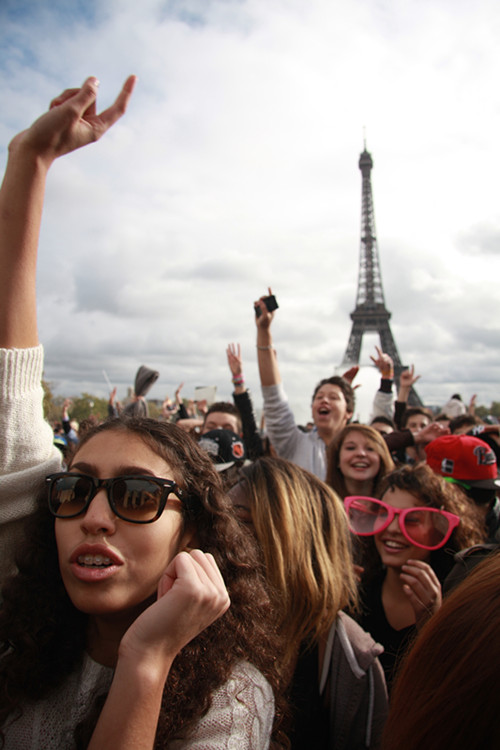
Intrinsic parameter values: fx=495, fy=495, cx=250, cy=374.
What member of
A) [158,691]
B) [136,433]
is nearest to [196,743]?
[158,691]

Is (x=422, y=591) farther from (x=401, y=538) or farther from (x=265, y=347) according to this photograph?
(x=265, y=347)

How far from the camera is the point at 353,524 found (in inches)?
103

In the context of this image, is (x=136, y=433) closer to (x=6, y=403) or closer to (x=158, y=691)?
(x=6, y=403)

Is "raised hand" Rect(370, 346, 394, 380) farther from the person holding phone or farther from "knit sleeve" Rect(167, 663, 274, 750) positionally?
"knit sleeve" Rect(167, 663, 274, 750)

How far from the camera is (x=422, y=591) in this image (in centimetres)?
199

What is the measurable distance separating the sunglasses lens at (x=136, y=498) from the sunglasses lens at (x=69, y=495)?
0.08 meters

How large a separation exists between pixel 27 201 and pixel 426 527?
2.18 metres

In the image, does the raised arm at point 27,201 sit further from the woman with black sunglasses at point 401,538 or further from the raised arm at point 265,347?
the raised arm at point 265,347

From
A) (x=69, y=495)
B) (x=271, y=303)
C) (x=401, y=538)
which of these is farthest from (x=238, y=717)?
(x=271, y=303)

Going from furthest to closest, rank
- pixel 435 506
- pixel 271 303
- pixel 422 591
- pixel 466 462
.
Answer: pixel 271 303 < pixel 466 462 < pixel 435 506 < pixel 422 591

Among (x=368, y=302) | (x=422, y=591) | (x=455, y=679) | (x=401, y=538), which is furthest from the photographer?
(x=368, y=302)

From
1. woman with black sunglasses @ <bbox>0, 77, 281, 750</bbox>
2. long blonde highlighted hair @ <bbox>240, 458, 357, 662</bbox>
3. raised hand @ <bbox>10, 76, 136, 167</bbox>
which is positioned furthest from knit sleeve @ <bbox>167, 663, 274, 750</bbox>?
raised hand @ <bbox>10, 76, 136, 167</bbox>

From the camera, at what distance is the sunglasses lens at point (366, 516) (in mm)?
2500

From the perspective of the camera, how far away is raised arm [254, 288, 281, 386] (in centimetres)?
403
